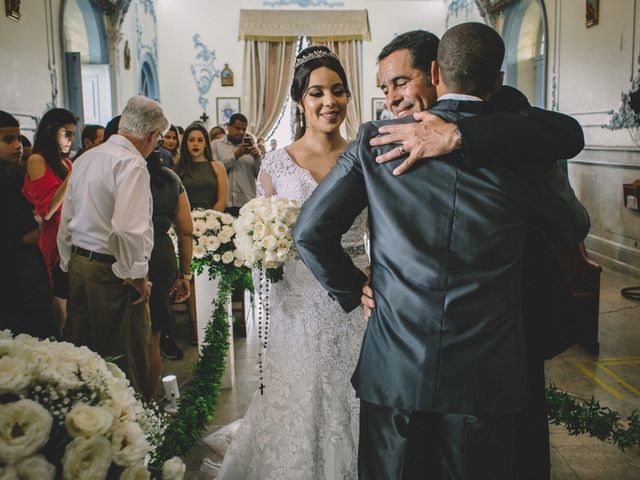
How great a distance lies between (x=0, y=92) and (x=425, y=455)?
21.3 ft

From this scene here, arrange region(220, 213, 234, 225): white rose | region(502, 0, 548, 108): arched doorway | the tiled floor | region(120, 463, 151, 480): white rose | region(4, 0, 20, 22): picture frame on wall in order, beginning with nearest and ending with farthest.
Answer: region(120, 463, 151, 480): white rose, the tiled floor, region(220, 213, 234, 225): white rose, region(4, 0, 20, 22): picture frame on wall, region(502, 0, 548, 108): arched doorway

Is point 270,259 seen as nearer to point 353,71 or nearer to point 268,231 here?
point 268,231

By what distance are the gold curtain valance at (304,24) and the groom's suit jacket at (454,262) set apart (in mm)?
13534

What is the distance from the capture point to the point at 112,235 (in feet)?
9.56

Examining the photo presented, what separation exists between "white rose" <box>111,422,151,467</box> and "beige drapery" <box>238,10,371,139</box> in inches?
535

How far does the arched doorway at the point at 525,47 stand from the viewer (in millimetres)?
11102

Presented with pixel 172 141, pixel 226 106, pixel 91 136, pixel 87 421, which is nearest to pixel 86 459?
pixel 87 421

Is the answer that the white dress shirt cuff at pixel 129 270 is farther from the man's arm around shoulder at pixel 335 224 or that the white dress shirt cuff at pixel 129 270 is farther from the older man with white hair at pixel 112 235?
the man's arm around shoulder at pixel 335 224

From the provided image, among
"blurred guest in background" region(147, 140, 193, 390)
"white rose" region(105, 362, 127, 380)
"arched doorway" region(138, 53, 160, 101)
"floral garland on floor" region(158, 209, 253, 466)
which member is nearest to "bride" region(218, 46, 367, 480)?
"floral garland on floor" region(158, 209, 253, 466)

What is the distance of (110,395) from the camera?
1170 mm

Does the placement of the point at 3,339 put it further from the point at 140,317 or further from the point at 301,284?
the point at 140,317

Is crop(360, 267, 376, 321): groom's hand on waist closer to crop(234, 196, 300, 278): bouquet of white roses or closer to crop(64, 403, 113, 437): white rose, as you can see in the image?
crop(234, 196, 300, 278): bouquet of white roses

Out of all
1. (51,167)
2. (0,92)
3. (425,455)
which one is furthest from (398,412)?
(0,92)

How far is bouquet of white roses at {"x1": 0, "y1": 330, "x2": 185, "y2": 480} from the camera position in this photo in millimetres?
961
